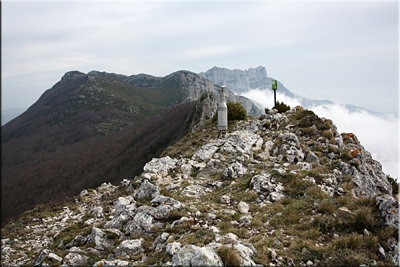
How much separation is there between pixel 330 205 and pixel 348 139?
41.8 ft

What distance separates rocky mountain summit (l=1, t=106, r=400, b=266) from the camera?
5.54 meters

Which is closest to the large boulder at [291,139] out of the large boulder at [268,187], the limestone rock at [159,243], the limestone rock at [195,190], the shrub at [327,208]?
the large boulder at [268,187]

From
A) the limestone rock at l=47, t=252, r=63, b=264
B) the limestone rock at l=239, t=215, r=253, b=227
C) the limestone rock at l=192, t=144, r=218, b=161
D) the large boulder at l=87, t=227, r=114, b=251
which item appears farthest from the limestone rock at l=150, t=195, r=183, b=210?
the limestone rock at l=192, t=144, r=218, b=161

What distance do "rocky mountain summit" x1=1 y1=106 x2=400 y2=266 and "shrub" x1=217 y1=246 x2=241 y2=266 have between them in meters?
0.02

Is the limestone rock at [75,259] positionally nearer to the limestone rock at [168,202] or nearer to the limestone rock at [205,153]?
the limestone rock at [168,202]

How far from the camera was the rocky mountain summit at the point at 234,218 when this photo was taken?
5.54 meters

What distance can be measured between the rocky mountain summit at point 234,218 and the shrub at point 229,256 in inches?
0.9

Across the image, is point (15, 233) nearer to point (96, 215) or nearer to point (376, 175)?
point (96, 215)

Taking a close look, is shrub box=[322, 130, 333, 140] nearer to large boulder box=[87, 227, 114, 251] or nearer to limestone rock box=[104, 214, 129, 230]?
limestone rock box=[104, 214, 129, 230]

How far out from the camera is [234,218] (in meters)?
7.64

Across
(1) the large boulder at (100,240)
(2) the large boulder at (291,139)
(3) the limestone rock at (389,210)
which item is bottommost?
(1) the large boulder at (100,240)

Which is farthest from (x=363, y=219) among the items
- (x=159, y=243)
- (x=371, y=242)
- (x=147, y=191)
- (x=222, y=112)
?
(x=222, y=112)

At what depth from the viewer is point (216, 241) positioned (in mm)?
6008

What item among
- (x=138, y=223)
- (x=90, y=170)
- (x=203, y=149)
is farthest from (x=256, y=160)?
(x=90, y=170)
